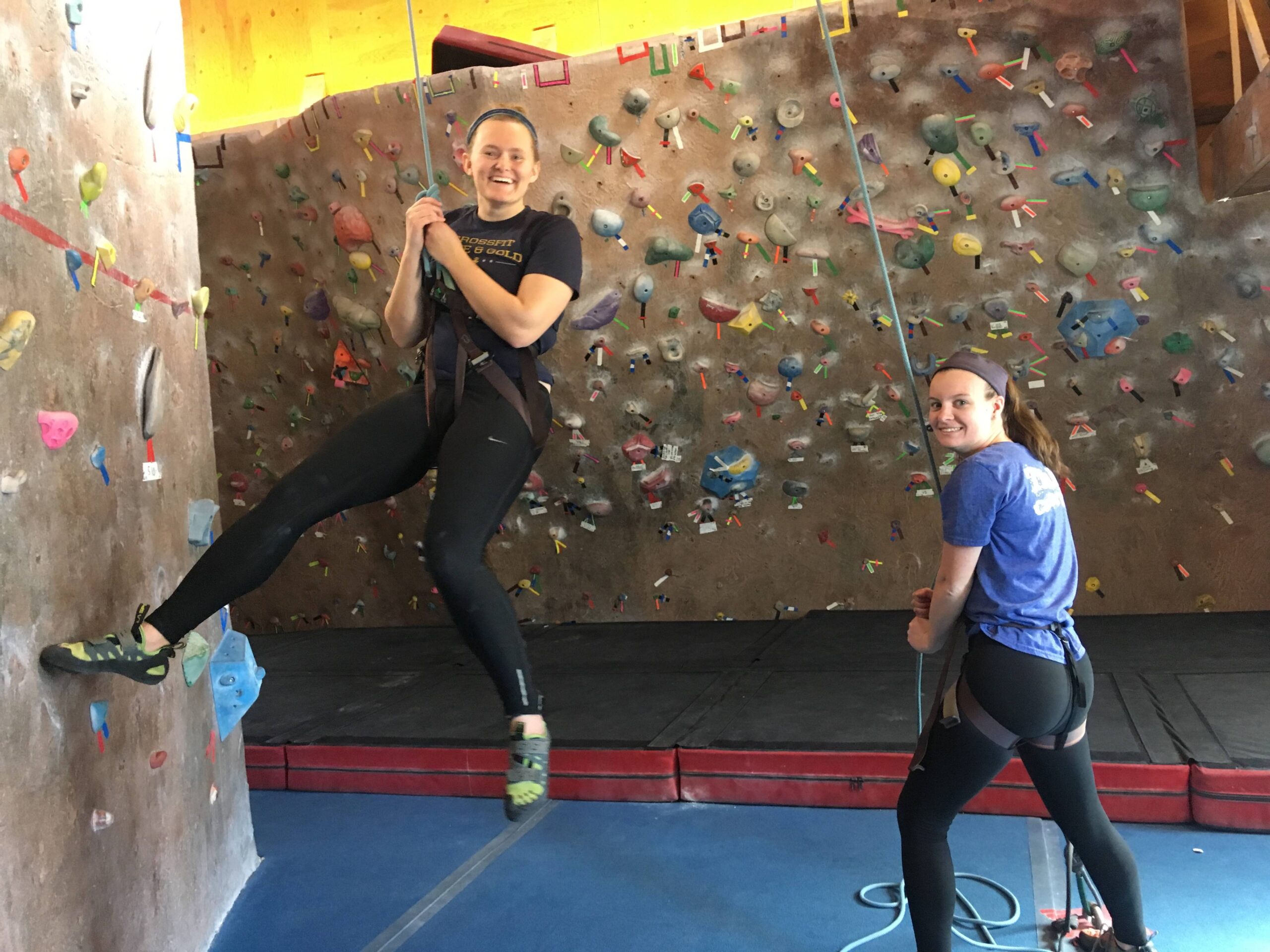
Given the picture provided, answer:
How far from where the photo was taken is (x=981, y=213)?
409 centimetres

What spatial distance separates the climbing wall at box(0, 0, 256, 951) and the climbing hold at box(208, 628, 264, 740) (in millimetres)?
28

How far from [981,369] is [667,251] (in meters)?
2.81

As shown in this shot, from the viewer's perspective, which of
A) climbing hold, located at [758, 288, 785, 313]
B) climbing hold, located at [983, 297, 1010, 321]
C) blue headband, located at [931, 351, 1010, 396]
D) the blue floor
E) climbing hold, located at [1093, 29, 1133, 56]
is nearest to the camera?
blue headband, located at [931, 351, 1010, 396]

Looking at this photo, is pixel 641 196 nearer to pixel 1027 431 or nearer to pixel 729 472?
pixel 729 472

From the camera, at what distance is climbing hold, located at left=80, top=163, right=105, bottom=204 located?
1.83m

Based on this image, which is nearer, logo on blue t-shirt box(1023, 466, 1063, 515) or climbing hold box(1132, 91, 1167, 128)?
logo on blue t-shirt box(1023, 466, 1063, 515)

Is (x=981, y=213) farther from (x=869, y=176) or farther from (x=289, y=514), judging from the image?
(x=289, y=514)

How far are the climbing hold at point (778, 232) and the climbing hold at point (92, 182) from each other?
9.55 ft

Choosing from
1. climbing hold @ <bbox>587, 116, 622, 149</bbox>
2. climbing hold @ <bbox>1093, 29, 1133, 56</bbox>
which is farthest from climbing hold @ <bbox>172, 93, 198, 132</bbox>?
climbing hold @ <bbox>1093, 29, 1133, 56</bbox>

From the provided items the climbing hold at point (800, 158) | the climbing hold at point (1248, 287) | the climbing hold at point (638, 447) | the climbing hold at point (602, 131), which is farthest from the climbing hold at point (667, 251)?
the climbing hold at point (1248, 287)

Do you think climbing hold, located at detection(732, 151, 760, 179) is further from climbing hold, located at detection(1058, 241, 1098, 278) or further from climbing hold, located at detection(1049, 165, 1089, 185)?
climbing hold, located at detection(1058, 241, 1098, 278)

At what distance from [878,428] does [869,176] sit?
3.81ft

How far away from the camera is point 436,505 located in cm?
181

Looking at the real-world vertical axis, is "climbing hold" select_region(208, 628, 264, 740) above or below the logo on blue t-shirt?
below
